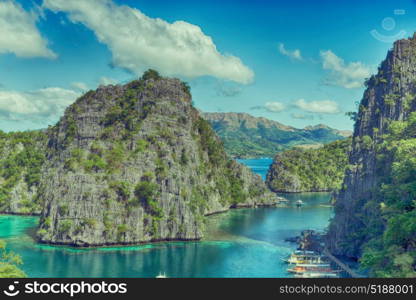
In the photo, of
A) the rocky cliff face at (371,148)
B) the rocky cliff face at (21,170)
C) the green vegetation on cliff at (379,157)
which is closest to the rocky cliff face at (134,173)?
the rocky cliff face at (21,170)

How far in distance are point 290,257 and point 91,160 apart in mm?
41688

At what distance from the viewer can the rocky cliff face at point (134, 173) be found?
2869 inches

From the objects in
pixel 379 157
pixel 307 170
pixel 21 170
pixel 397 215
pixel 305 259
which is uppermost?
pixel 307 170

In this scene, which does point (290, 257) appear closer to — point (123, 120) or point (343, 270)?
point (343, 270)

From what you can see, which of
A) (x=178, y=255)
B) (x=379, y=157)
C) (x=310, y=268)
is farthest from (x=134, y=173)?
(x=379, y=157)

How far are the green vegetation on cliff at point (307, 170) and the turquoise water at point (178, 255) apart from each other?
7859 centimetres

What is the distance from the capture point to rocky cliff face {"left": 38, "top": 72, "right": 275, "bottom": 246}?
72.9m

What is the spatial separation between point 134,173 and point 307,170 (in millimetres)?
113347

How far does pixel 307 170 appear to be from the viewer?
7136 inches

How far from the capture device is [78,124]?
104 meters

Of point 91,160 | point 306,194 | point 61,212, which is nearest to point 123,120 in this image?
point 91,160

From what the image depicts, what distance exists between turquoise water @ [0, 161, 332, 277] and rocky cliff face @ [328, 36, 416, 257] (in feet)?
33.2

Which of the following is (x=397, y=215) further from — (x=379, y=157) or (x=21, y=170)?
(x=21, y=170)

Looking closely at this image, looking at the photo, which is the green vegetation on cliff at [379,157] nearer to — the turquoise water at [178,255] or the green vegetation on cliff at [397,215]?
the green vegetation on cliff at [397,215]
